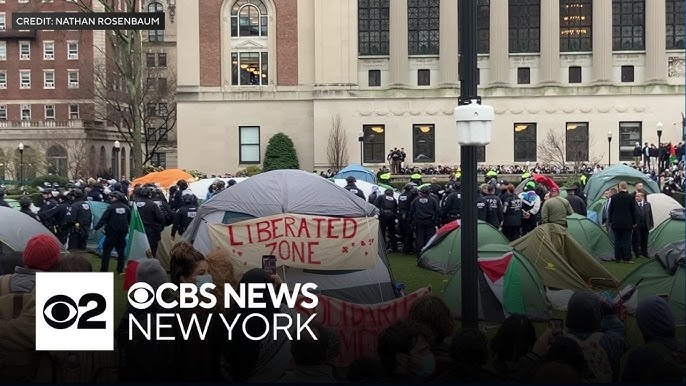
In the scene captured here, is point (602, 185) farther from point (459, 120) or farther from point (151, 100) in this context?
point (151, 100)

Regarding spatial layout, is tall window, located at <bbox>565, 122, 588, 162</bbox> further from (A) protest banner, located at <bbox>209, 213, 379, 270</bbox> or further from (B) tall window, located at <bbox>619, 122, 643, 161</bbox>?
(A) protest banner, located at <bbox>209, 213, 379, 270</bbox>

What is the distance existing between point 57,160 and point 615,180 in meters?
41.8

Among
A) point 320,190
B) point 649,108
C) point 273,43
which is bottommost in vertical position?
point 320,190

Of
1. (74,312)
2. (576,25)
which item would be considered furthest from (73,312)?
(576,25)

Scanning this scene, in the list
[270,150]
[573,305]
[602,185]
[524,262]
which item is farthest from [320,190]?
[270,150]

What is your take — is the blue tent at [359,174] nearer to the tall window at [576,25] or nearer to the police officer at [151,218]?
the police officer at [151,218]

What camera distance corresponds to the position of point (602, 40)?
2041 inches

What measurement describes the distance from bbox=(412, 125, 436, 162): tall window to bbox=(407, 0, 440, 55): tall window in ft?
15.9

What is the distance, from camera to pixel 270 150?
2050 inches

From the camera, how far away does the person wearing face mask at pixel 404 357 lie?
563cm

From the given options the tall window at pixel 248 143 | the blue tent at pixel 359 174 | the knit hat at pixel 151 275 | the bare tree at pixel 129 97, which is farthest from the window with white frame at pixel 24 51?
the knit hat at pixel 151 275

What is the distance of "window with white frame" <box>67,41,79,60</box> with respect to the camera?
59281 mm

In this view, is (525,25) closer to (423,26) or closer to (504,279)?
(423,26)

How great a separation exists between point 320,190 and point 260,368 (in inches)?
294
